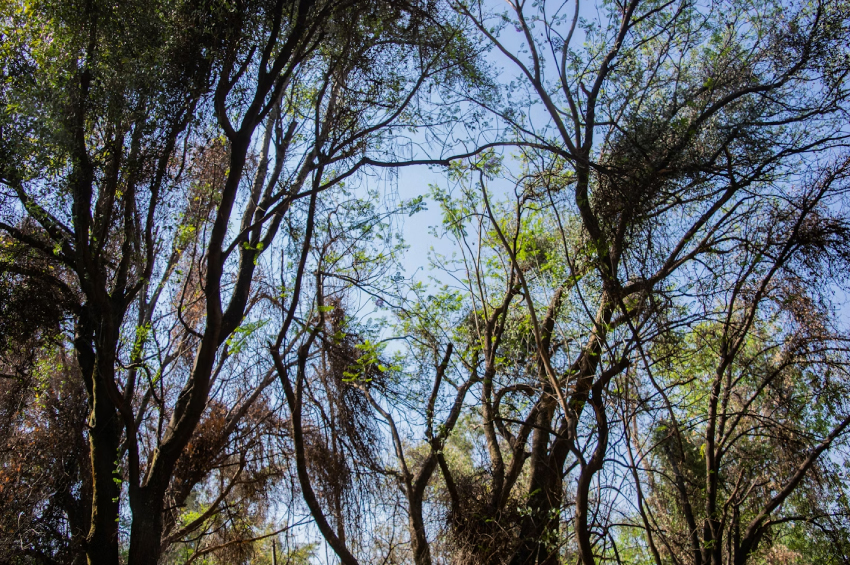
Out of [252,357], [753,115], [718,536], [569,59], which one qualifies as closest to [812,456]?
[718,536]

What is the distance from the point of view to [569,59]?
6.12 m

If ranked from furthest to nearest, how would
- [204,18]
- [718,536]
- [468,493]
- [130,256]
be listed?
[468,493] → [718,536] → [130,256] → [204,18]

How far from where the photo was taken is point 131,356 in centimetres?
561

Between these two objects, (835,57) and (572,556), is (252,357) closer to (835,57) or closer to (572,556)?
(572,556)

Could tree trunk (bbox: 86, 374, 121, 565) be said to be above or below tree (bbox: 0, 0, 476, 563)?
below

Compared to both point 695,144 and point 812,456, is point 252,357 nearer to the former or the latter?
point 695,144

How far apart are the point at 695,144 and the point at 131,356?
5.47 meters

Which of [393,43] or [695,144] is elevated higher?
[393,43]

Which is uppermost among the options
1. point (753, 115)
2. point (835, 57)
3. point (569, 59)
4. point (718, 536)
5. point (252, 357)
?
point (569, 59)

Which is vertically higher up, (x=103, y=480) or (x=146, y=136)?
(x=146, y=136)

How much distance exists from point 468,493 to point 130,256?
154 inches

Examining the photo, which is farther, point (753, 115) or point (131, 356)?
point (131, 356)

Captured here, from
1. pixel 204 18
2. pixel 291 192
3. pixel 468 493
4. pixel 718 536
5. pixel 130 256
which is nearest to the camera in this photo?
pixel 204 18

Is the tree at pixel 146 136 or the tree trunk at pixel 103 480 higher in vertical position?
the tree at pixel 146 136
